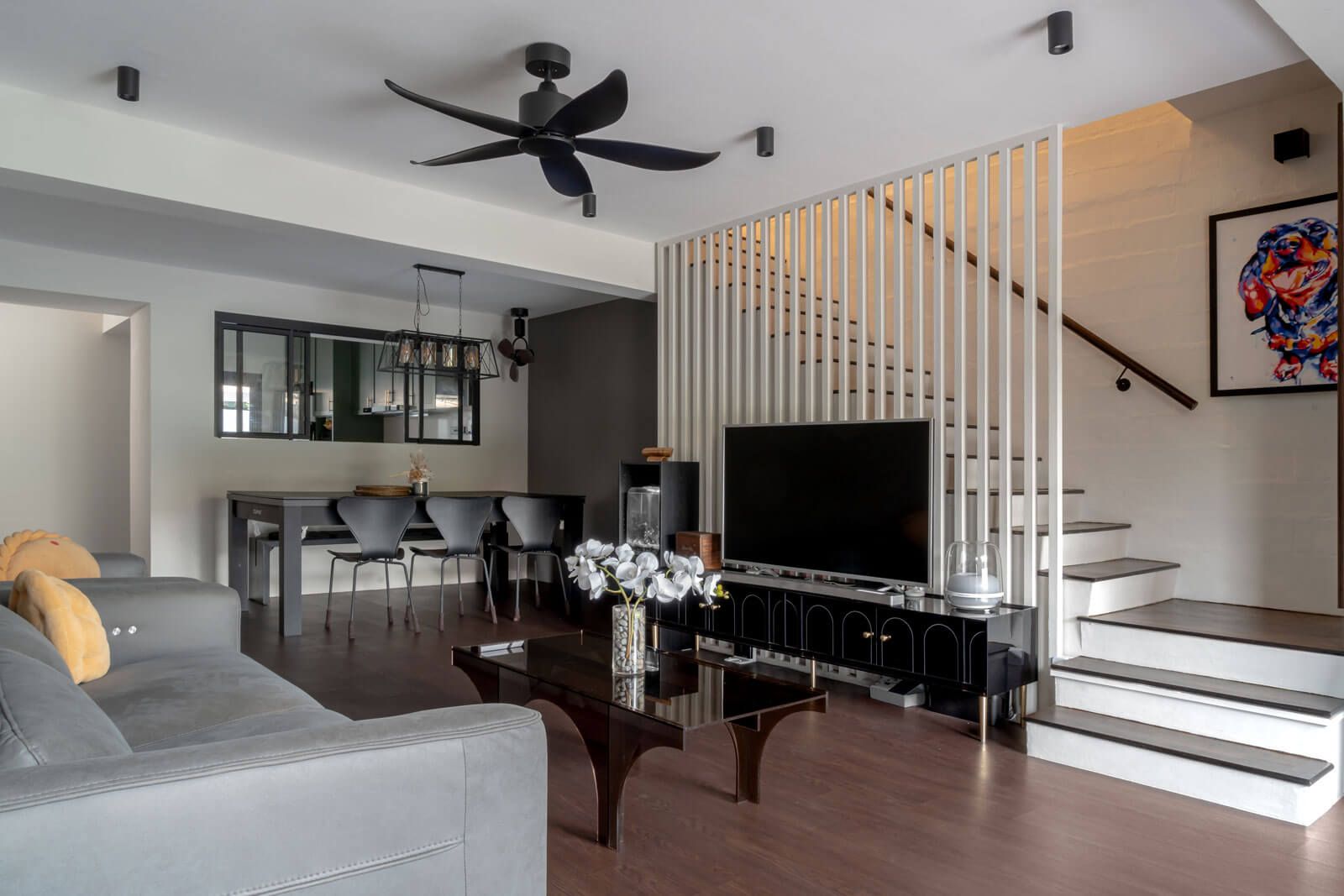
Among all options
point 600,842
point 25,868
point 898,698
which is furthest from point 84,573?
point 898,698

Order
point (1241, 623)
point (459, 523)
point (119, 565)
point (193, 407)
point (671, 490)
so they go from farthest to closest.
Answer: point (193, 407) < point (459, 523) < point (671, 490) < point (119, 565) < point (1241, 623)

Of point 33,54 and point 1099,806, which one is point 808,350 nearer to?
point 1099,806

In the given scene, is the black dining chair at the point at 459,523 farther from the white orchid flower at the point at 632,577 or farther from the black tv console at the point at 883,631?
the white orchid flower at the point at 632,577

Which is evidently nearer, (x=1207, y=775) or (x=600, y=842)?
(x=600, y=842)

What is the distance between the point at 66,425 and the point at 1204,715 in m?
8.94

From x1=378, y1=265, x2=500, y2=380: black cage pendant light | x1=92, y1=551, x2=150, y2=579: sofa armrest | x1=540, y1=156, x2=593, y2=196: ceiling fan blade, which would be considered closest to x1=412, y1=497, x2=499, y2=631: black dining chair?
x1=378, y1=265, x2=500, y2=380: black cage pendant light

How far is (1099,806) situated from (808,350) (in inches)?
108

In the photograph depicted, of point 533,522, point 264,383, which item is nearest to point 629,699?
point 533,522

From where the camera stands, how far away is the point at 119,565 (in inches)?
150

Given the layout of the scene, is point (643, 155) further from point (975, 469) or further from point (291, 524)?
point (291, 524)

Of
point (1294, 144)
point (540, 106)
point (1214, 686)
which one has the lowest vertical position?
point (1214, 686)

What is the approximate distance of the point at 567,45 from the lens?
3.20 m

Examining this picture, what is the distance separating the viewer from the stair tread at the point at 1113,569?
12.6 feet

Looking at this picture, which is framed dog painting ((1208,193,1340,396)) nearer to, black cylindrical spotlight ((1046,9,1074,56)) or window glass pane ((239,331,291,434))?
black cylindrical spotlight ((1046,9,1074,56))
